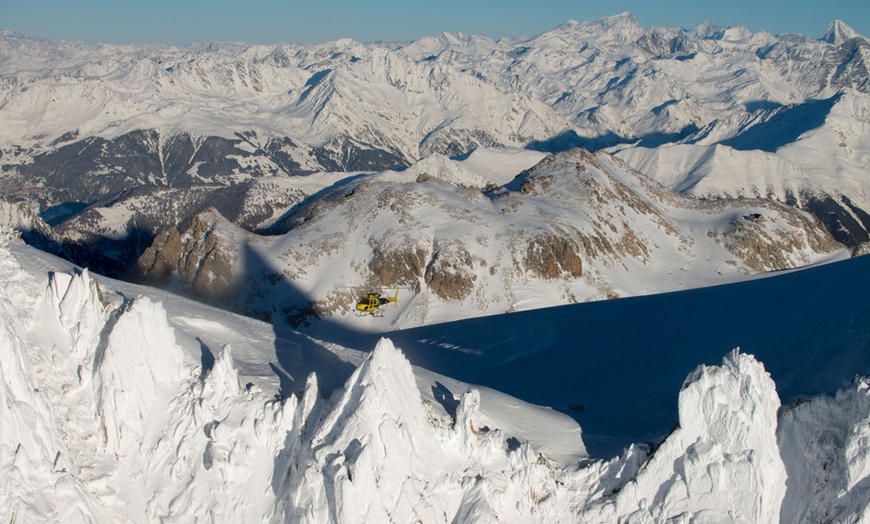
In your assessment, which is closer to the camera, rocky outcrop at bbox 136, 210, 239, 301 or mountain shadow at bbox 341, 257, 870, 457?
mountain shadow at bbox 341, 257, 870, 457

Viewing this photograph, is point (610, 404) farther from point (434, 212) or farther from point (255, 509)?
point (434, 212)

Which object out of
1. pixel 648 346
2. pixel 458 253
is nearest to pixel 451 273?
pixel 458 253

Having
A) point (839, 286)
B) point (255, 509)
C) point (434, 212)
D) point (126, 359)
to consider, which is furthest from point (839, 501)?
point (434, 212)

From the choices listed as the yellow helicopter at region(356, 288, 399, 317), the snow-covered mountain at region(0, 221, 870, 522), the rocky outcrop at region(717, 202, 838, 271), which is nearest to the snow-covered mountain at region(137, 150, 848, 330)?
the rocky outcrop at region(717, 202, 838, 271)

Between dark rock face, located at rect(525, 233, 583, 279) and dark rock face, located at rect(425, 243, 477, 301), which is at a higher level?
dark rock face, located at rect(525, 233, 583, 279)

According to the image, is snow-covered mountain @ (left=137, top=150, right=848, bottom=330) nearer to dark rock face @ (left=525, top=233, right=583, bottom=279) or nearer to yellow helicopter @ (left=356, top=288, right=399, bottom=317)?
dark rock face @ (left=525, top=233, right=583, bottom=279)

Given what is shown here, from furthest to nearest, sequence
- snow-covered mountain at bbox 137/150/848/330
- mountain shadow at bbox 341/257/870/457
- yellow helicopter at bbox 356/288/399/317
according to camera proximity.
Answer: snow-covered mountain at bbox 137/150/848/330
yellow helicopter at bbox 356/288/399/317
mountain shadow at bbox 341/257/870/457
